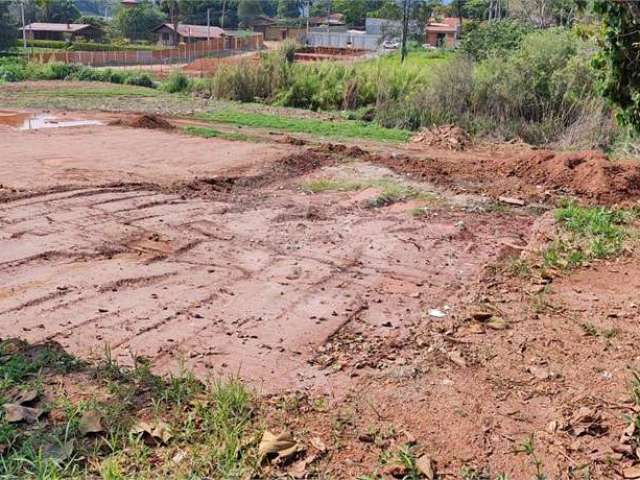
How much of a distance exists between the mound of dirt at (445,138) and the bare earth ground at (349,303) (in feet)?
15.2

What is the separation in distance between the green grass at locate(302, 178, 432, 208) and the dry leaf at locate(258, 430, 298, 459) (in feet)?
20.7

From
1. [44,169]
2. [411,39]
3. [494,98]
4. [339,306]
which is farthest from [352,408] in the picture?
[411,39]

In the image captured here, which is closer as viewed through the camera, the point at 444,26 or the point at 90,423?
the point at 90,423

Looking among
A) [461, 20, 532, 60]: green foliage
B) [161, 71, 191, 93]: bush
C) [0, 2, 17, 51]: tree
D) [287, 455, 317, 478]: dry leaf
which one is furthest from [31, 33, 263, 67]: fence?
[287, 455, 317, 478]: dry leaf

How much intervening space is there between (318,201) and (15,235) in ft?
13.4

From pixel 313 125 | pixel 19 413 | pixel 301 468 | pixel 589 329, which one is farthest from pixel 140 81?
pixel 301 468

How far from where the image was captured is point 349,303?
5.99m

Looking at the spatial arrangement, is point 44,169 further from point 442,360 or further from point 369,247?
point 442,360

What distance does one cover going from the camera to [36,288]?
19.7ft

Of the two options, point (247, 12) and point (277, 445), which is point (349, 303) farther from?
point (247, 12)

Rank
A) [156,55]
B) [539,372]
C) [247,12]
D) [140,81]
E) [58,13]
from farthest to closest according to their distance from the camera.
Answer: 1. [247,12]
2. [58,13]
3. [156,55]
4. [140,81]
5. [539,372]

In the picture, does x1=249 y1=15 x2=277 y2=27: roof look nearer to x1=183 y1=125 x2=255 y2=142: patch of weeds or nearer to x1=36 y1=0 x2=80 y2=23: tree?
x1=36 y1=0 x2=80 y2=23: tree

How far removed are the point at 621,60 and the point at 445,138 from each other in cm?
858

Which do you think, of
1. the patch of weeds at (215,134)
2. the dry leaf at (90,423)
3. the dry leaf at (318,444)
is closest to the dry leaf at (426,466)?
the dry leaf at (318,444)
